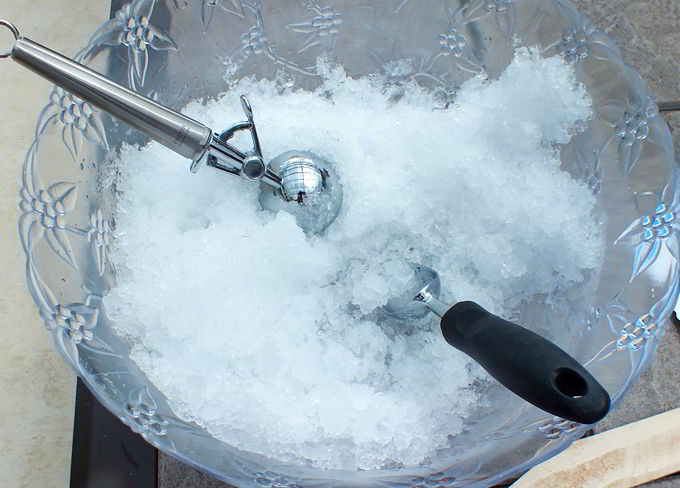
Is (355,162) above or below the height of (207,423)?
above

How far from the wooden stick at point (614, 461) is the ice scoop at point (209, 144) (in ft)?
0.78

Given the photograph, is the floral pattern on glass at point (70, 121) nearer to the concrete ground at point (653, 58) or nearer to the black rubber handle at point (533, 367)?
the black rubber handle at point (533, 367)

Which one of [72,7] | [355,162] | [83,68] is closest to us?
[83,68]

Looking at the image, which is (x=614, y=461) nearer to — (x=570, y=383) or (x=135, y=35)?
(x=570, y=383)

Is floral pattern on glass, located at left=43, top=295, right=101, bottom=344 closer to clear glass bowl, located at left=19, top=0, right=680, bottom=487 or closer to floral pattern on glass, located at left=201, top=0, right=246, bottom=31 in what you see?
clear glass bowl, located at left=19, top=0, right=680, bottom=487

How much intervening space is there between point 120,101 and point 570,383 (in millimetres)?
257

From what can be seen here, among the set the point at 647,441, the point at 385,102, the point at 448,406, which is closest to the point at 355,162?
the point at 385,102

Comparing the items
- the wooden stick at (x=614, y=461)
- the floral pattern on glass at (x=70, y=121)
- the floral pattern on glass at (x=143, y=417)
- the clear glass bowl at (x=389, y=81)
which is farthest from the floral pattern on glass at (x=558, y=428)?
the floral pattern on glass at (x=70, y=121)

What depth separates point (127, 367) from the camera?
14.0 inches

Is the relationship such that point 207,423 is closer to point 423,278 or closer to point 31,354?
point 423,278

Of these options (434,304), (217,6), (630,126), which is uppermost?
(217,6)

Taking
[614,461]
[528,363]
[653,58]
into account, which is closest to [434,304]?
[528,363]

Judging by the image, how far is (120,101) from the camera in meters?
0.31

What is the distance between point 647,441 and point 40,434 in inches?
18.5
